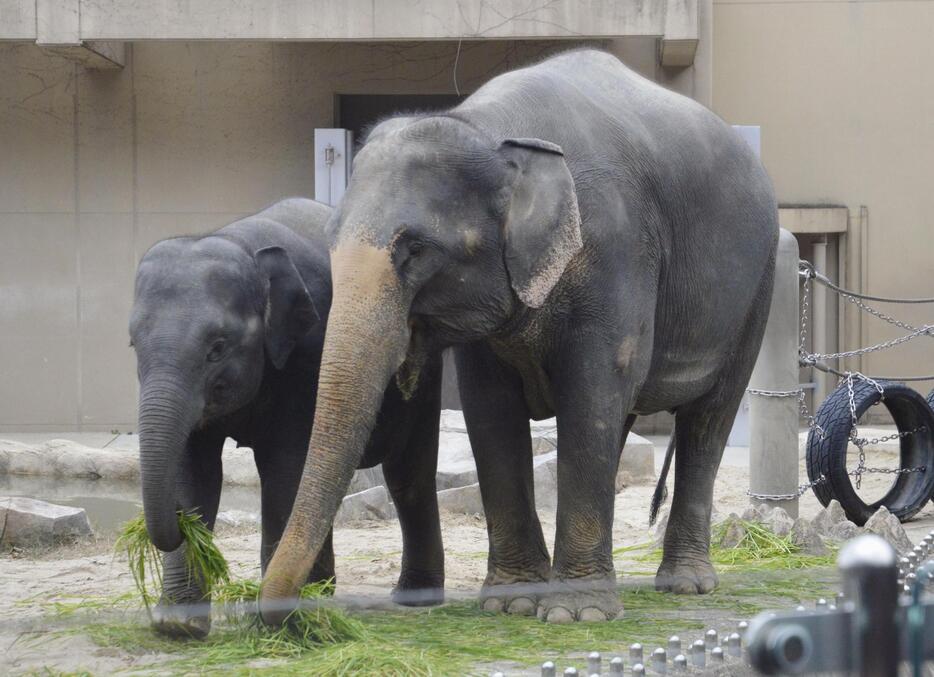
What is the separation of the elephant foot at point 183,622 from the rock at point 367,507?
3072 mm

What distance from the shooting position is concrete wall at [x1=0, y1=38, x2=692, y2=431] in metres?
12.1

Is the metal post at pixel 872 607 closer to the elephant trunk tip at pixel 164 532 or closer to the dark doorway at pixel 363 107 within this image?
the elephant trunk tip at pixel 164 532

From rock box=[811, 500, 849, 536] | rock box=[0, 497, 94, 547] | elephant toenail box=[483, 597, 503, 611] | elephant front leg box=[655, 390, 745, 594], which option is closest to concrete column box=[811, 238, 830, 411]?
rock box=[811, 500, 849, 536]

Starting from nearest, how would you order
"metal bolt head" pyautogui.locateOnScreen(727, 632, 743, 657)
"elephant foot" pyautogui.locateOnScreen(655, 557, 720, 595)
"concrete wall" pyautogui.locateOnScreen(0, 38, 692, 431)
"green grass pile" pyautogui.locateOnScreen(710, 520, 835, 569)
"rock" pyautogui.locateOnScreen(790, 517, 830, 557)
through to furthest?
"metal bolt head" pyautogui.locateOnScreen(727, 632, 743, 657), "elephant foot" pyautogui.locateOnScreen(655, 557, 720, 595), "green grass pile" pyautogui.locateOnScreen(710, 520, 835, 569), "rock" pyautogui.locateOnScreen(790, 517, 830, 557), "concrete wall" pyautogui.locateOnScreen(0, 38, 692, 431)

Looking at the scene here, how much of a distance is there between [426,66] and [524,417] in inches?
291

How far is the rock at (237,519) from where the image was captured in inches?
292

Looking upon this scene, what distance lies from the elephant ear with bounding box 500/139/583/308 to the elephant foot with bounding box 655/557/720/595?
4.75 ft

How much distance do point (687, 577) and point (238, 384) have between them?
6.23 feet

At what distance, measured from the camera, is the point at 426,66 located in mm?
11961

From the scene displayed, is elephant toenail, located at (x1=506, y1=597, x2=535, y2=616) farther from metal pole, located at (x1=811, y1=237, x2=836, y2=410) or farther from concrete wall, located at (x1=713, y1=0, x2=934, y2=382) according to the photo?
concrete wall, located at (x1=713, y1=0, x2=934, y2=382)

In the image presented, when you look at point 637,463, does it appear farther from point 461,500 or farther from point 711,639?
point 711,639

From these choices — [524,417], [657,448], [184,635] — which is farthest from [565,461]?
[657,448]

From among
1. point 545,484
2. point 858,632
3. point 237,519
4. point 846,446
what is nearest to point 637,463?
point 545,484

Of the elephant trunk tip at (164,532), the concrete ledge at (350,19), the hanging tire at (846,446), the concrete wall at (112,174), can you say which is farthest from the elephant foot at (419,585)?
the concrete wall at (112,174)
